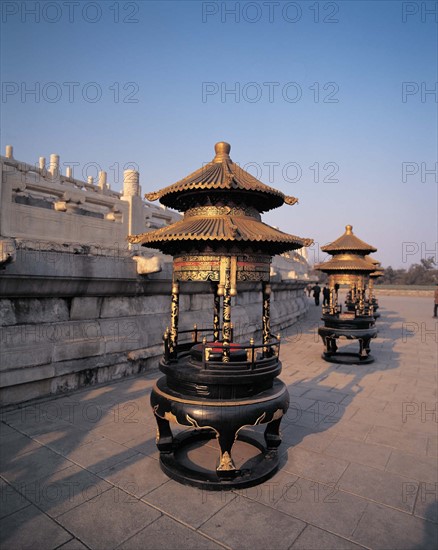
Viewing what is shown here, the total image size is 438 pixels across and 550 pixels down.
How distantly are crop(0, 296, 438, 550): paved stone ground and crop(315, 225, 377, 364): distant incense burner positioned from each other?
11.0 feet

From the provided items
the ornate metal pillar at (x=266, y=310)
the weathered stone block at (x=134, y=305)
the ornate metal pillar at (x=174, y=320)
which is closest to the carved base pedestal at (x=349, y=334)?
the weathered stone block at (x=134, y=305)

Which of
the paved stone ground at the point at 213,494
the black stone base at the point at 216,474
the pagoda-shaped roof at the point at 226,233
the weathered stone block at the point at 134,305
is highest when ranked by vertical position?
the pagoda-shaped roof at the point at 226,233

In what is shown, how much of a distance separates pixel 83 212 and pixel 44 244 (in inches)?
167

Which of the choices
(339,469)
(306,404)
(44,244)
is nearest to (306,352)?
(306,404)

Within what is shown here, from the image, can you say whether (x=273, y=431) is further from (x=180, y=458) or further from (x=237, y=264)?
(x=237, y=264)

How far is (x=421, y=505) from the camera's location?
11.2ft

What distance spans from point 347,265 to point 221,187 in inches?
344

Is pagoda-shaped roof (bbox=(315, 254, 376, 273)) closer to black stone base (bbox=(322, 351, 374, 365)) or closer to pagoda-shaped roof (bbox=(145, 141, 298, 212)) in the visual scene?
black stone base (bbox=(322, 351, 374, 365))

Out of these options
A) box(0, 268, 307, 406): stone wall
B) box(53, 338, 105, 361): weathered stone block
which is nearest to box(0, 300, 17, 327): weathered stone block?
box(0, 268, 307, 406): stone wall

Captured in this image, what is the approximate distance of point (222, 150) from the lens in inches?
198

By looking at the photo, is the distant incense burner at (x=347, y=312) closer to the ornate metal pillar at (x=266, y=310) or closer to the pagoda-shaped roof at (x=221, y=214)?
the ornate metal pillar at (x=266, y=310)

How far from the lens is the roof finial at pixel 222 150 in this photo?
4.96 m

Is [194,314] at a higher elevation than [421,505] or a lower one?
higher

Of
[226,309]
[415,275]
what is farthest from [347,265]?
[415,275]
